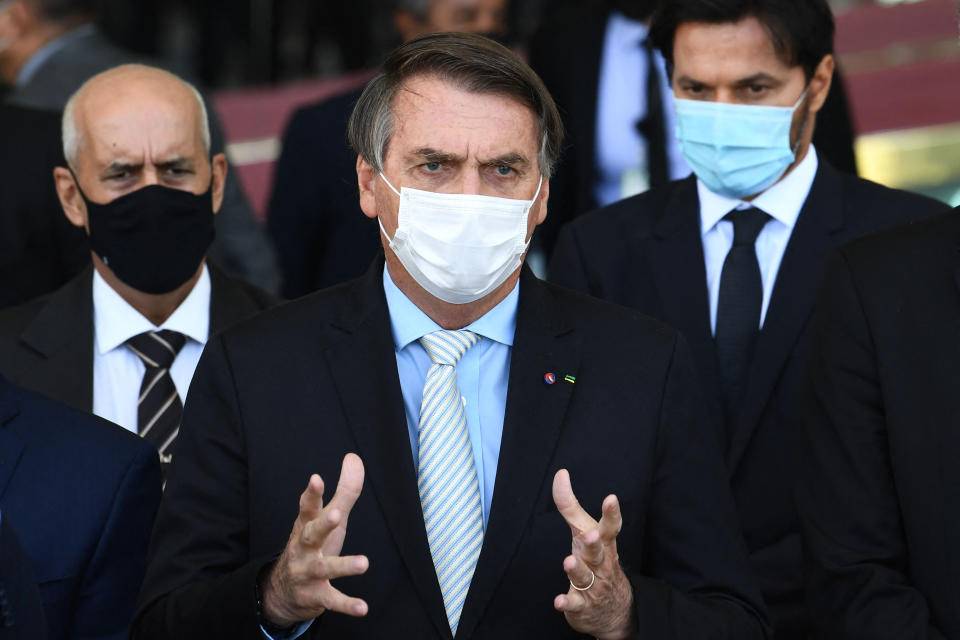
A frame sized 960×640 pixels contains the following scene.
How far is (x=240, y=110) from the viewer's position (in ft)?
31.4

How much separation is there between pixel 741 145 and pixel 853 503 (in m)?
1.17

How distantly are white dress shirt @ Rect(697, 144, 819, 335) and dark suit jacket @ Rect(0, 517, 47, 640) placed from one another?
6.00 ft

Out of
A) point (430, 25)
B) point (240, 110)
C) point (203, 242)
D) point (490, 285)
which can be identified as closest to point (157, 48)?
point (240, 110)

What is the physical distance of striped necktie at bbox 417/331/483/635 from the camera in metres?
2.64

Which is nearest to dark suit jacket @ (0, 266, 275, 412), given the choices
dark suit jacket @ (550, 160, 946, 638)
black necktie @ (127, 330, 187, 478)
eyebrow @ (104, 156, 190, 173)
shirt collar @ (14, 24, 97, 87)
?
black necktie @ (127, 330, 187, 478)

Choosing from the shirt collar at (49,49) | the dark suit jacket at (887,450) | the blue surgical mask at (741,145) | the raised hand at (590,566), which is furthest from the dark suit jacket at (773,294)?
the shirt collar at (49,49)

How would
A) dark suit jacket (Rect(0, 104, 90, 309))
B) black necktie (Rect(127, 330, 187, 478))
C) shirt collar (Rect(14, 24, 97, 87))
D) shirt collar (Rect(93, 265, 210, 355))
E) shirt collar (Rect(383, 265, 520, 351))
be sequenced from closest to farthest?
shirt collar (Rect(383, 265, 520, 351)) → black necktie (Rect(127, 330, 187, 478)) → shirt collar (Rect(93, 265, 210, 355)) → dark suit jacket (Rect(0, 104, 90, 309)) → shirt collar (Rect(14, 24, 97, 87))

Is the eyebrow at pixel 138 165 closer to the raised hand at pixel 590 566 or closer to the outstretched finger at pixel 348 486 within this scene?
the outstretched finger at pixel 348 486

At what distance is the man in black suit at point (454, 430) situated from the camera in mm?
2623

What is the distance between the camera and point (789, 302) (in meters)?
3.62

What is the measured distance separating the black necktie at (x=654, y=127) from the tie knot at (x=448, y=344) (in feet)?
6.48

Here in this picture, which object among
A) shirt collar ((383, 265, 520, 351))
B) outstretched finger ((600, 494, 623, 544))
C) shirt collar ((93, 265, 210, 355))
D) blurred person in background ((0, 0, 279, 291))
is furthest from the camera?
blurred person in background ((0, 0, 279, 291))

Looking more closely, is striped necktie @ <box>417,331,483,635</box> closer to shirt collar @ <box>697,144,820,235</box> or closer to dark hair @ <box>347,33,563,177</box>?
dark hair @ <box>347,33,563,177</box>

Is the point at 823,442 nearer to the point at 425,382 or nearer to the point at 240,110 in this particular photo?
the point at 425,382
